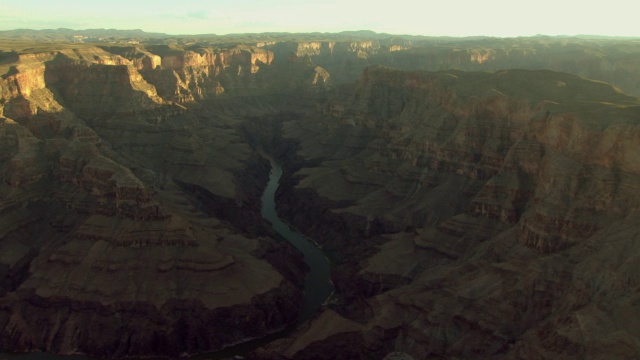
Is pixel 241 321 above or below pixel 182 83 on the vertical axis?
below

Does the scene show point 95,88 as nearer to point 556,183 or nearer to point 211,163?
point 211,163

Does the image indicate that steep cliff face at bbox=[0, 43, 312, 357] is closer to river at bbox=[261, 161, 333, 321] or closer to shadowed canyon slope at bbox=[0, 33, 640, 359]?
shadowed canyon slope at bbox=[0, 33, 640, 359]

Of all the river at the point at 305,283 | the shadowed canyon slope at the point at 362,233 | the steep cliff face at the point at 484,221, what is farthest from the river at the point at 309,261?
the steep cliff face at the point at 484,221

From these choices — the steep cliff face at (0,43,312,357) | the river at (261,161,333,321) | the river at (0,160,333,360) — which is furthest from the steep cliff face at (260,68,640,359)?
the steep cliff face at (0,43,312,357)

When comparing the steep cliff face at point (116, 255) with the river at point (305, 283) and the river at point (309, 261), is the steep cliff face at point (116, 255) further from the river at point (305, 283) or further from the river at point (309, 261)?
the river at point (309, 261)

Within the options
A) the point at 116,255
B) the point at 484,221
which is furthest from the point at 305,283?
the point at 484,221

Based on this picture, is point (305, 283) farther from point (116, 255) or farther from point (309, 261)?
point (116, 255)

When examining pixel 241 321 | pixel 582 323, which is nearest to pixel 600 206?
pixel 582 323
